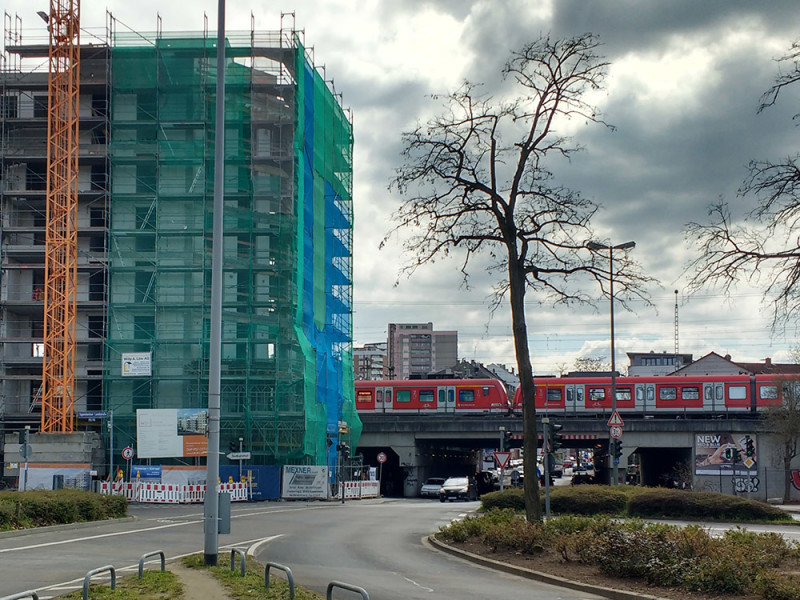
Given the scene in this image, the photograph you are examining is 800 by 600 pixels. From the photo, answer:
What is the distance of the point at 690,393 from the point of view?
196 feet

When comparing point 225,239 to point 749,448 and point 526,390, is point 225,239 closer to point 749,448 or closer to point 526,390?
point 749,448

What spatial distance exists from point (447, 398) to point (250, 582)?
49.8 meters

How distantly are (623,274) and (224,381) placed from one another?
31.3 m

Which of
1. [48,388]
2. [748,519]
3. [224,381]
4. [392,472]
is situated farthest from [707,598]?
[392,472]

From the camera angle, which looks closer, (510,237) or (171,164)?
(510,237)

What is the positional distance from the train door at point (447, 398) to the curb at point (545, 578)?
40.4 m

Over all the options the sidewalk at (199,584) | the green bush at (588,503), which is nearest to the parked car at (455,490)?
the green bush at (588,503)

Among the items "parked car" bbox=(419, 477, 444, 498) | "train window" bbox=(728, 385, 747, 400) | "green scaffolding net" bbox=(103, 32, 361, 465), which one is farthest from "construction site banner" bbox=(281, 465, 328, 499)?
"train window" bbox=(728, 385, 747, 400)

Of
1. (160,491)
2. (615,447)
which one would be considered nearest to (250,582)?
(615,447)

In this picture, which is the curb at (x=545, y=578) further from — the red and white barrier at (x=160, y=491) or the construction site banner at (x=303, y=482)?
the construction site banner at (x=303, y=482)

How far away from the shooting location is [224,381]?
49.5 meters

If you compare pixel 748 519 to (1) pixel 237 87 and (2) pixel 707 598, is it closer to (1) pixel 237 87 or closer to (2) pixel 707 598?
(2) pixel 707 598

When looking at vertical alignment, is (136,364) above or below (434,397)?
above

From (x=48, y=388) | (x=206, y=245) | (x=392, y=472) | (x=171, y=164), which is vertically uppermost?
(x=171, y=164)
